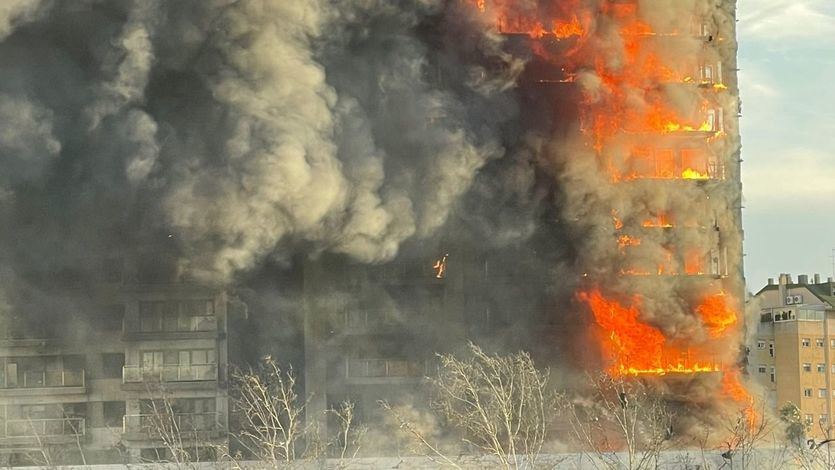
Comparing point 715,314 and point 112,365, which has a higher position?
point 715,314

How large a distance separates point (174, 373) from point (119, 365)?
225cm

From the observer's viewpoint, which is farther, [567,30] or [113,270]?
[567,30]

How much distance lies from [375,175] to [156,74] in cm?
950

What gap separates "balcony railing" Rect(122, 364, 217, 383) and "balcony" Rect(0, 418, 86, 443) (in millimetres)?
2597

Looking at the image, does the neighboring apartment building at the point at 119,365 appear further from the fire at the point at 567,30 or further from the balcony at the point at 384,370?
the fire at the point at 567,30

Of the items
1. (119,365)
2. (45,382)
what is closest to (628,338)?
(119,365)

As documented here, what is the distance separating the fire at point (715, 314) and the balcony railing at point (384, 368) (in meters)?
12.3

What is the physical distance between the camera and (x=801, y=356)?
9038 cm

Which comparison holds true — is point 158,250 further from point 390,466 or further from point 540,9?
point 540,9

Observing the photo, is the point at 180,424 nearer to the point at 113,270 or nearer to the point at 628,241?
the point at 113,270

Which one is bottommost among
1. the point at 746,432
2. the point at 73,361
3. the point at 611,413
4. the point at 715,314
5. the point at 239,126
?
the point at 746,432

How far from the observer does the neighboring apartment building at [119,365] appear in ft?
158

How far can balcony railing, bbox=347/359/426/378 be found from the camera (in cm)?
4962

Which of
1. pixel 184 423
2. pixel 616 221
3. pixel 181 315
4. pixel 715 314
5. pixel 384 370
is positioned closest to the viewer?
pixel 184 423
